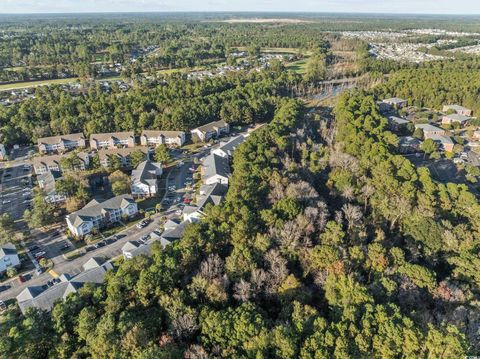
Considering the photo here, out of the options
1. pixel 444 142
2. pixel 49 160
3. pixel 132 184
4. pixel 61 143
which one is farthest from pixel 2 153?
pixel 444 142

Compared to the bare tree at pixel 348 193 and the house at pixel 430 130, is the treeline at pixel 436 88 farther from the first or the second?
the bare tree at pixel 348 193

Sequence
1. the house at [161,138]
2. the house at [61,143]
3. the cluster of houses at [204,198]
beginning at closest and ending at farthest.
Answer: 1. the cluster of houses at [204,198]
2. the house at [61,143]
3. the house at [161,138]

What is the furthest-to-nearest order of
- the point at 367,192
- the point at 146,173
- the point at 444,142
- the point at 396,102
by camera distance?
the point at 396,102 < the point at 444,142 < the point at 146,173 < the point at 367,192

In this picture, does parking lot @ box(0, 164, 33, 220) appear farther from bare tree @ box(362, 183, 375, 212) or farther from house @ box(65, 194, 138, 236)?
bare tree @ box(362, 183, 375, 212)

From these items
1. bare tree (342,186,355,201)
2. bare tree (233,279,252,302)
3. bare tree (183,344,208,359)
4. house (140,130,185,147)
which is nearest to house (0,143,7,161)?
house (140,130,185,147)

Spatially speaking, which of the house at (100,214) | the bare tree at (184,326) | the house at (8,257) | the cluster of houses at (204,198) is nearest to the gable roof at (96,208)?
the house at (100,214)

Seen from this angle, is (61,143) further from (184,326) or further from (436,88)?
(436,88)
